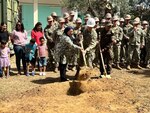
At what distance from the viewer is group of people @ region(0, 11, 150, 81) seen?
10336 mm

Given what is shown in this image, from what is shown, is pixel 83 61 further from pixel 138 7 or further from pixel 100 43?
pixel 138 7

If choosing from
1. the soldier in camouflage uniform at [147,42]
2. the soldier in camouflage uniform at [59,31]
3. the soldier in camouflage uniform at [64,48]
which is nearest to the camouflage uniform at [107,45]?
the soldier in camouflage uniform at [64,48]

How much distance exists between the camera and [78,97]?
8406mm

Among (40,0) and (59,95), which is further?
(40,0)

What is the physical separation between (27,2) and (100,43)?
17.9 m

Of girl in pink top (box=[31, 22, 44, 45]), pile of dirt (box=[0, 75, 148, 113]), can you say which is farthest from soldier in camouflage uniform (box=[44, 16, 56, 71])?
pile of dirt (box=[0, 75, 148, 113])

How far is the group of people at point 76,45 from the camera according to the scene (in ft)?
33.9

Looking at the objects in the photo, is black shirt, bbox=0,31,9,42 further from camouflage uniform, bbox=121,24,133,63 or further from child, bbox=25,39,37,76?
camouflage uniform, bbox=121,24,133,63

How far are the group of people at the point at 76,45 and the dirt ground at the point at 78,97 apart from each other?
88 cm

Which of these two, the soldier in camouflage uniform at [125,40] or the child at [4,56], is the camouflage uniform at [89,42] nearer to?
the child at [4,56]

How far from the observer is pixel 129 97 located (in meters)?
8.48

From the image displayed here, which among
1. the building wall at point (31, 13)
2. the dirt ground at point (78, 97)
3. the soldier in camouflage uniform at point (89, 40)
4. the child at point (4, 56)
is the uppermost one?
the building wall at point (31, 13)

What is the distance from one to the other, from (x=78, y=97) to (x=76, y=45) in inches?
79.9

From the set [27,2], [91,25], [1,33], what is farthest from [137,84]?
[27,2]
